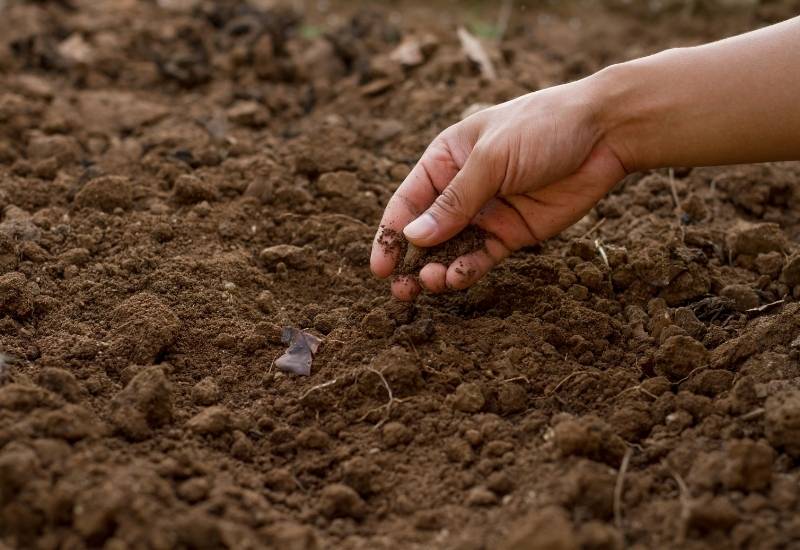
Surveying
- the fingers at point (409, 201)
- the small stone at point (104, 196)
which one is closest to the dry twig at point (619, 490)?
the fingers at point (409, 201)

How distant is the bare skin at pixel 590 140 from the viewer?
7.64 feet

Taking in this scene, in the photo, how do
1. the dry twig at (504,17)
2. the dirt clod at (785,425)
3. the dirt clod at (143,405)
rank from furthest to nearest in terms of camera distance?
the dry twig at (504,17)
the dirt clod at (143,405)
the dirt clod at (785,425)

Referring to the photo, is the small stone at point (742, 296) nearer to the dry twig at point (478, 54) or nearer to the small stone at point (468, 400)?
the small stone at point (468, 400)

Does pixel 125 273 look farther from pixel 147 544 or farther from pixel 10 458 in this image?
pixel 147 544

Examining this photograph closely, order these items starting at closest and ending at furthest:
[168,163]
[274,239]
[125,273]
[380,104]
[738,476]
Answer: [738,476] → [125,273] → [274,239] → [168,163] → [380,104]

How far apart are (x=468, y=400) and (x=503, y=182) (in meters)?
0.66

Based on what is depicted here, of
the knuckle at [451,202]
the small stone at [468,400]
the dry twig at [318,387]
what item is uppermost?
the knuckle at [451,202]

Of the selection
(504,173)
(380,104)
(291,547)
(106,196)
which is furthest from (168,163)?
(291,547)

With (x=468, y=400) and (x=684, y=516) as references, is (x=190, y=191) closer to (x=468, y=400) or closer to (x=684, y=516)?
(x=468, y=400)

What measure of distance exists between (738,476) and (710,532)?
0.50ft

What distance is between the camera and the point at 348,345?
2475 millimetres

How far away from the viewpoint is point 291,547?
1.83m

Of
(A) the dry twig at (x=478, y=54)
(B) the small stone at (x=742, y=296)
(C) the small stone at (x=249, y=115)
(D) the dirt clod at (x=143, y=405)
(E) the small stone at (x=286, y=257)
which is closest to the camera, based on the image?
(D) the dirt clod at (x=143, y=405)

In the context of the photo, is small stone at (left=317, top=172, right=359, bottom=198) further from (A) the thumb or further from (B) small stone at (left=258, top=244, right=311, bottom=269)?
(A) the thumb
